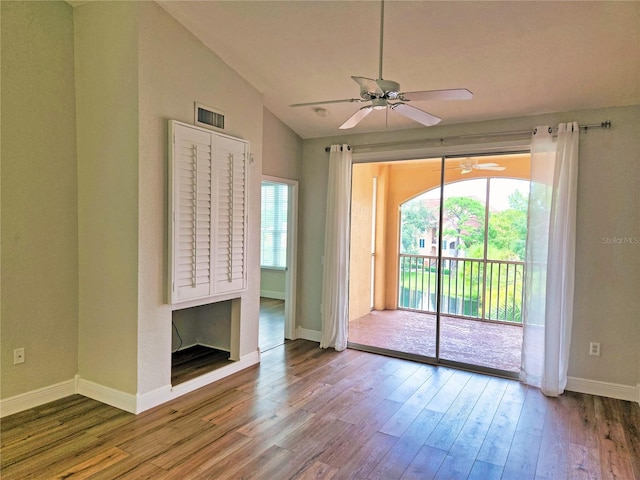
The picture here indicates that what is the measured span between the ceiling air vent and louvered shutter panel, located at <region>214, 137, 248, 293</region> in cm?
16

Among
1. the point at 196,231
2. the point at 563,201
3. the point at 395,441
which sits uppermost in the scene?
the point at 563,201

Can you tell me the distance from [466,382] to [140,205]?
11.2 ft

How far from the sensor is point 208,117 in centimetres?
363

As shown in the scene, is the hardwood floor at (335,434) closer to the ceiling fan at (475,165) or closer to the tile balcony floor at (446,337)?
the tile balcony floor at (446,337)

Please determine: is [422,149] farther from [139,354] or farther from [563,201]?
[139,354]

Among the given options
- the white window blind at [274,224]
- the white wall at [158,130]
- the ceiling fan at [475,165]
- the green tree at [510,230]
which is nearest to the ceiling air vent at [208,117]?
the white wall at [158,130]

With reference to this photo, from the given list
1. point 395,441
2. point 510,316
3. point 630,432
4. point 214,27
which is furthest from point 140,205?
point 510,316

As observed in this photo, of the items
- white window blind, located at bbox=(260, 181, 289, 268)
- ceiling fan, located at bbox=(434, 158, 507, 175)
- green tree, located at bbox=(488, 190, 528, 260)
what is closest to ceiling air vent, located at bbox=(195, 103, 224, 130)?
ceiling fan, located at bbox=(434, 158, 507, 175)

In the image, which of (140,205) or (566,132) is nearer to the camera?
(140,205)

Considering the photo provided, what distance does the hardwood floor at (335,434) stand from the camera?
2.47 meters

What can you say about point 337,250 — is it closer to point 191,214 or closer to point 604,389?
point 191,214

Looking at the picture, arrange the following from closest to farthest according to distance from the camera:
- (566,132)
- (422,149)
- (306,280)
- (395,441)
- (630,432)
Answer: (395,441), (630,432), (566,132), (422,149), (306,280)

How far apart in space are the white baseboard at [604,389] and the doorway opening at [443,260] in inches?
26.8

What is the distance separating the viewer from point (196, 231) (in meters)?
3.46
